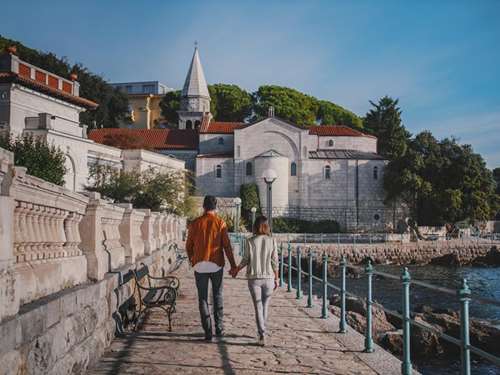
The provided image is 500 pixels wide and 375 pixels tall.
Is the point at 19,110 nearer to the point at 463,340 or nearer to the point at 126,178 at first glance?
the point at 126,178

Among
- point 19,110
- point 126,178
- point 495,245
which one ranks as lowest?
point 495,245

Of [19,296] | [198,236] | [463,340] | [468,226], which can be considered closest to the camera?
[19,296]

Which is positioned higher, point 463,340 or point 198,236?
point 198,236

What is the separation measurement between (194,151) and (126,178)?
31.5 metres

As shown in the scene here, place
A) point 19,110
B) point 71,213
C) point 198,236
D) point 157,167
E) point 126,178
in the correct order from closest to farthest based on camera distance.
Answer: point 71,213 < point 198,236 < point 19,110 < point 126,178 < point 157,167

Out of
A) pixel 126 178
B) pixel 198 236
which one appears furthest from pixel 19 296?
pixel 126 178

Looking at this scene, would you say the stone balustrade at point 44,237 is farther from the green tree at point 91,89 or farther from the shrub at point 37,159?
the green tree at point 91,89

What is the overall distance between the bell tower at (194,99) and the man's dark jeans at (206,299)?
75.5 metres

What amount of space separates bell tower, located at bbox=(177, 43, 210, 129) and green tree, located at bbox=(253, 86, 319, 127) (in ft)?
→ 33.7

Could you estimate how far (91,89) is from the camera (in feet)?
248

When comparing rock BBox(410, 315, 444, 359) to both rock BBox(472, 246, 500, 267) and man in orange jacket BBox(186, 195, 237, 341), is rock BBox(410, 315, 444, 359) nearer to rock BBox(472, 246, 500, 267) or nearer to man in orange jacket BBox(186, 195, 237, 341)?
man in orange jacket BBox(186, 195, 237, 341)

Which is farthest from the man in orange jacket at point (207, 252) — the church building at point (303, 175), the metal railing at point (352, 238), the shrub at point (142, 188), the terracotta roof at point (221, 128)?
the terracotta roof at point (221, 128)

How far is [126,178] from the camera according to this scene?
142ft

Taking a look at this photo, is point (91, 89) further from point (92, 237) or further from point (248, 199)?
point (92, 237)
